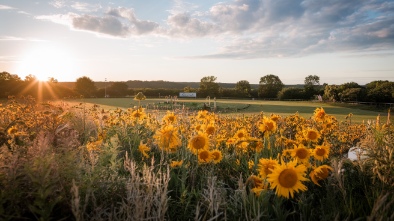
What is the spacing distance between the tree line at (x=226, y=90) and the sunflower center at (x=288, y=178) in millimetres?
29796

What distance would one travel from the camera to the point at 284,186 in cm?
216

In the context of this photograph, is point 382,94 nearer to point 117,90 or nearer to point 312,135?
point 117,90

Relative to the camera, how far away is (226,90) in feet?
325

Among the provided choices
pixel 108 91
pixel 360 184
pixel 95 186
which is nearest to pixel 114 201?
pixel 95 186

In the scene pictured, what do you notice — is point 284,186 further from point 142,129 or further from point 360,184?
point 142,129

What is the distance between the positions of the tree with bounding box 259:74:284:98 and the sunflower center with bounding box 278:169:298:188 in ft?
345

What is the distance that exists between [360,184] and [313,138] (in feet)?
2.81

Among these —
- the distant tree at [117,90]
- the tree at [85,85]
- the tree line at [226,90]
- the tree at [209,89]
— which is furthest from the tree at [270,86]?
the tree at [85,85]

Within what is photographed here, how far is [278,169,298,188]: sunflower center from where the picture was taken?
2.14 m

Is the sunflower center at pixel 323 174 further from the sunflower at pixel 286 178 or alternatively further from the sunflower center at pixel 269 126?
the sunflower center at pixel 269 126

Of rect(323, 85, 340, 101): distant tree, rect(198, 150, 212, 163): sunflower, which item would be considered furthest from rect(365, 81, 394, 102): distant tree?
rect(198, 150, 212, 163): sunflower

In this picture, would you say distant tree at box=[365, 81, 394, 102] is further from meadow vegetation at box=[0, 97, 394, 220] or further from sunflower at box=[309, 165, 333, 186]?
sunflower at box=[309, 165, 333, 186]

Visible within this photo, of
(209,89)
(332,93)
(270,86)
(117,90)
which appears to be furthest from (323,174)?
(270,86)

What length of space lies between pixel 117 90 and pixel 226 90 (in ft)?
124
